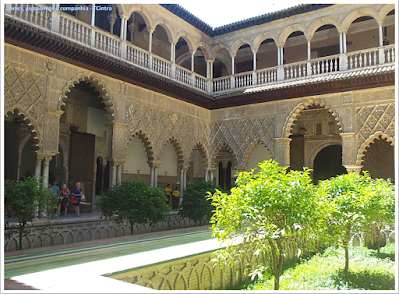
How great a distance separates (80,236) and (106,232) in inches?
24.8

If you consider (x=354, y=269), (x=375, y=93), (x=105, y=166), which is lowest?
(x=354, y=269)

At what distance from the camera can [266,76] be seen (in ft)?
42.6

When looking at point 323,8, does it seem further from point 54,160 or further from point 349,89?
point 54,160

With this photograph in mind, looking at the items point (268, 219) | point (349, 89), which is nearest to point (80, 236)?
point (268, 219)

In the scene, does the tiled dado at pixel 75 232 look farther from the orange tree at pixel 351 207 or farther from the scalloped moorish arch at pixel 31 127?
the orange tree at pixel 351 207

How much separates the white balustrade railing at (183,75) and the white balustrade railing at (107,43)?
2.74 m

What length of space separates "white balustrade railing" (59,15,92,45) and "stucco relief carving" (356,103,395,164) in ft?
27.3

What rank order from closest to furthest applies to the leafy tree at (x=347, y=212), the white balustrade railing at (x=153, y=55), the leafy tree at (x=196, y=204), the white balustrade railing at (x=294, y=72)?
1. the leafy tree at (x=347, y=212)
2. the white balustrade railing at (x=153, y=55)
3. the leafy tree at (x=196, y=204)
4. the white balustrade railing at (x=294, y=72)

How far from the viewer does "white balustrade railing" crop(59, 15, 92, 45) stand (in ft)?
29.5

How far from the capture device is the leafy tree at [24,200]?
19.6 ft

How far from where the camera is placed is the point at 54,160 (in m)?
11.6

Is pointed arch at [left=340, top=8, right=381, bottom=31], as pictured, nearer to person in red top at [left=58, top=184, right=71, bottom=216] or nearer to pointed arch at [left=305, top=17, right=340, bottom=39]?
pointed arch at [left=305, top=17, right=340, bottom=39]

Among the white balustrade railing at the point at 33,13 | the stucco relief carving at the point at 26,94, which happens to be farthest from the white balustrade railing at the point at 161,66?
the stucco relief carving at the point at 26,94

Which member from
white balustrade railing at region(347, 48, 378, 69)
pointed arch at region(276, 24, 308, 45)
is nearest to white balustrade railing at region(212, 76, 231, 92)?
pointed arch at region(276, 24, 308, 45)
